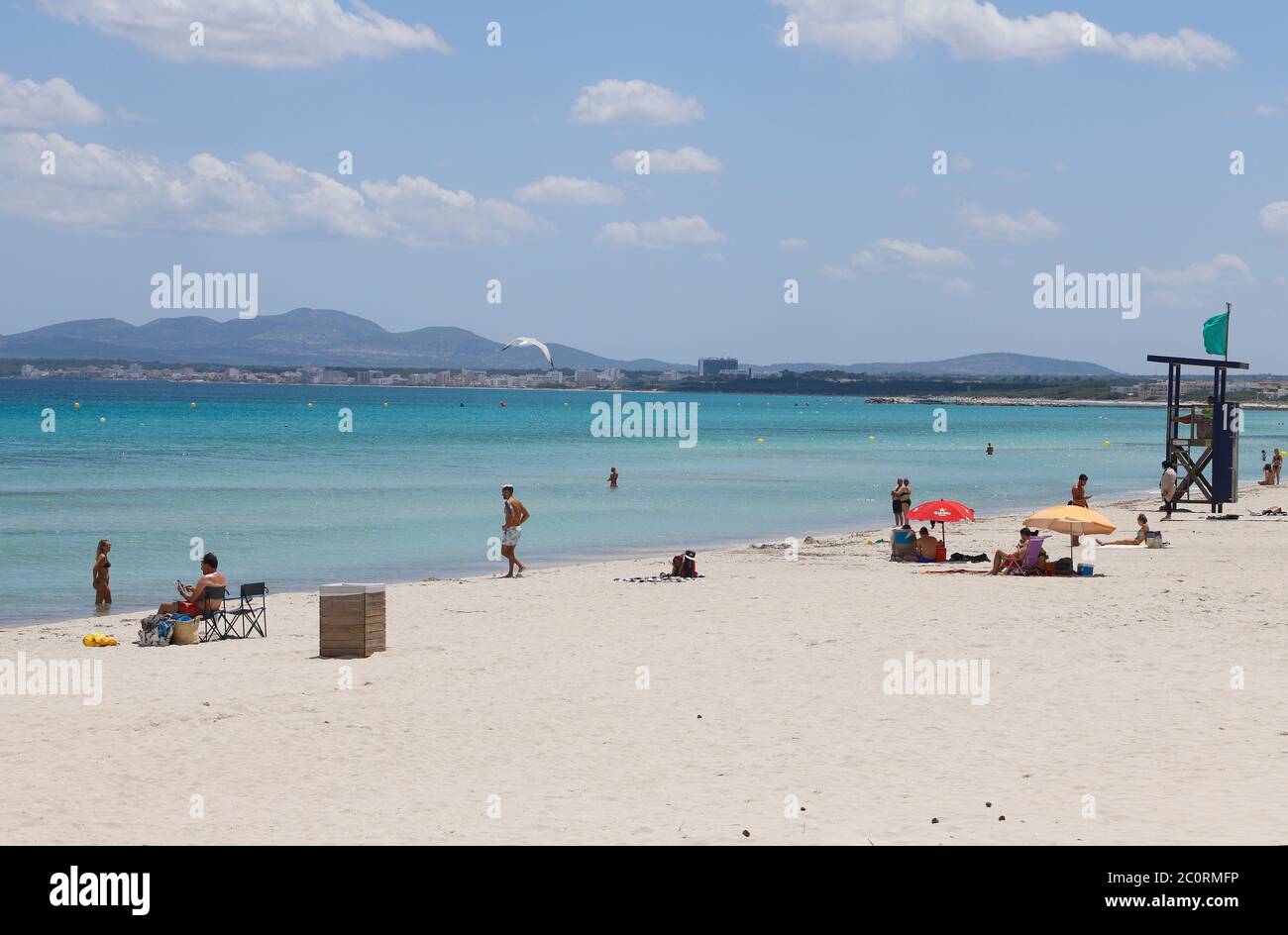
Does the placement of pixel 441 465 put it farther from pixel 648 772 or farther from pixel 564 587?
pixel 648 772

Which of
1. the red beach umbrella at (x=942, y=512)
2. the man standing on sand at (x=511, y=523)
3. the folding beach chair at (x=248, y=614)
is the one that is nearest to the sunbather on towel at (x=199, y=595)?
the folding beach chair at (x=248, y=614)

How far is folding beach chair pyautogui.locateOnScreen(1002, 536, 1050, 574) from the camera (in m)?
19.2

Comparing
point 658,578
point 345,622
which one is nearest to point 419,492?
Result: point 658,578

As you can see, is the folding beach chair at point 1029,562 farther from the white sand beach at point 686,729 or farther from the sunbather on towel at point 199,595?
the sunbather on towel at point 199,595

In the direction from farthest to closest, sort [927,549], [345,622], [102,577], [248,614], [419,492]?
[419,492] < [927,549] < [102,577] < [248,614] < [345,622]

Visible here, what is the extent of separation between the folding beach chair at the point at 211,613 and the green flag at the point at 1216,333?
74.5 ft

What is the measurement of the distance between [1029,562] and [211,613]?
10.9 m

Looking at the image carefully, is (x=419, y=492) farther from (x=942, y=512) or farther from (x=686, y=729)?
(x=686, y=729)

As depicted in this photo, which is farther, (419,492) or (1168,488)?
(419,492)

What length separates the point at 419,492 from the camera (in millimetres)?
42688
